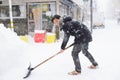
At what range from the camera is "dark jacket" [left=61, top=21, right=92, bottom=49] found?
9102mm

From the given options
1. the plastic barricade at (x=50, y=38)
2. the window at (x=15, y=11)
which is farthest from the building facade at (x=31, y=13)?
the plastic barricade at (x=50, y=38)

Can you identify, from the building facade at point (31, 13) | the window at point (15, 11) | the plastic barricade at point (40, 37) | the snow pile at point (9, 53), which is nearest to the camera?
the snow pile at point (9, 53)

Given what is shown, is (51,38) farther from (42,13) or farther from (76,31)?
(76,31)

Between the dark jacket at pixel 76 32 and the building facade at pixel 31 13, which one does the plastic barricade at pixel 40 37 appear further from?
the dark jacket at pixel 76 32

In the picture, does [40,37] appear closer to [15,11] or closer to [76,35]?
[15,11]

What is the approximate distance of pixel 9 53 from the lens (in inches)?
408

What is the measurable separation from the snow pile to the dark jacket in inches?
76.1

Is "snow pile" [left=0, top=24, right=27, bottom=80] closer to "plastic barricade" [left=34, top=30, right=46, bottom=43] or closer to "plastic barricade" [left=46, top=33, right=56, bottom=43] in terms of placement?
"plastic barricade" [left=34, top=30, right=46, bottom=43]

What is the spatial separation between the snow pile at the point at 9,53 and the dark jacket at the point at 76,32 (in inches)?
76.1

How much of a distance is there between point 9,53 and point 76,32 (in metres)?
2.48

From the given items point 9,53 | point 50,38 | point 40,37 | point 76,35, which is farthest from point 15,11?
point 76,35

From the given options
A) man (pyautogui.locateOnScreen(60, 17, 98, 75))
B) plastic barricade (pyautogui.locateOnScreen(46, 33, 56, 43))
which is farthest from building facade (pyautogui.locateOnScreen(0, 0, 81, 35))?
man (pyautogui.locateOnScreen(60, 17, 98, 75))

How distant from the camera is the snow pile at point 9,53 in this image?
32.1 ft

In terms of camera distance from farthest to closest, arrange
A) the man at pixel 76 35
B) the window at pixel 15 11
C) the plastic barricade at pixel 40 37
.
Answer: the window at pixel 15 11 < the plastic barricade at pixel 40 37 < the man at pixel 76 35
